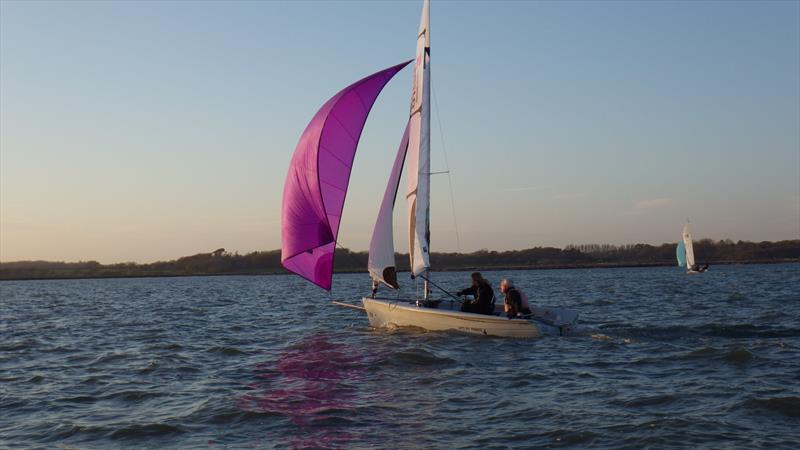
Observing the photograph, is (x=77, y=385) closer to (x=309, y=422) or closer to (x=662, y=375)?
(x=309, y=422)

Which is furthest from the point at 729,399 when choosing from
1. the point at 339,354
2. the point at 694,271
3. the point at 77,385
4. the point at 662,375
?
the point at 694,271

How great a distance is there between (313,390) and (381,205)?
8.61 meters

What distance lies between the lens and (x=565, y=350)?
→ 1567 cm

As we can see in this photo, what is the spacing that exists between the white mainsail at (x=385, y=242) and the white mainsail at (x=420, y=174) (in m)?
0.64

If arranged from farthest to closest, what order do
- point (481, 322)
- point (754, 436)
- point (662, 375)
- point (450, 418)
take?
point (481, 322) → point (662, 375) → point (450, 418) → point (754, 436)

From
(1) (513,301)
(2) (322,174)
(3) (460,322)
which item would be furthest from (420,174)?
(1) (513,301)

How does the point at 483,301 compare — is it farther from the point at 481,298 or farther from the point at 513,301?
the point at 513,301

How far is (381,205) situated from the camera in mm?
20141

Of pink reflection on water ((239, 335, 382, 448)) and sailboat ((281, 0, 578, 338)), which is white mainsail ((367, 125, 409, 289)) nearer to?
sailboat ((281, 0, 578, 338))

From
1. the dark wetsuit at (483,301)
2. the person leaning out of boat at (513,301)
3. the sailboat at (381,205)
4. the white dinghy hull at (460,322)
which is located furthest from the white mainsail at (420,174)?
the person leaning out of boat at (513,301)

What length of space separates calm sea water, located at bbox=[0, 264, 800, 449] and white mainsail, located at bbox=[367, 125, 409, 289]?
1705 millimetres

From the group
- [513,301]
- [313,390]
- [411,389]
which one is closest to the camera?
[411,389]

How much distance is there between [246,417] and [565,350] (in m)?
7.80

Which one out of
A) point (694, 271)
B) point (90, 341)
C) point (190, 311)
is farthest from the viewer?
point (694, 271)
